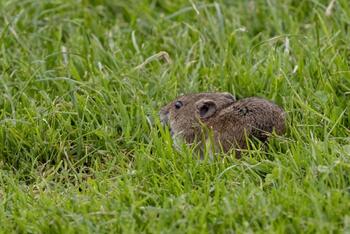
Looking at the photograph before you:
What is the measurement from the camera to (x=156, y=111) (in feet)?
24.0

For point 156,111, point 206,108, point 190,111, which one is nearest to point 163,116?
point 156,111

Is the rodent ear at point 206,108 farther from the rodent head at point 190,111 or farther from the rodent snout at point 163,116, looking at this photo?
the rodent snout at point 163,116

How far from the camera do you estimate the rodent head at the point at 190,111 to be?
23.2 ft

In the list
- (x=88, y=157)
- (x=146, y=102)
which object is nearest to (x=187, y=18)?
(x=146, y=102)

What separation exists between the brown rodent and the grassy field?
0.50 feet

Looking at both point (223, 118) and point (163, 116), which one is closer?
point (223, 118)

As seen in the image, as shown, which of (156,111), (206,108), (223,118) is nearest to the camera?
(223,118)

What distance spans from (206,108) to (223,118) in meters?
0.29

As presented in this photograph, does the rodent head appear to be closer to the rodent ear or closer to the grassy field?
the rodent ear

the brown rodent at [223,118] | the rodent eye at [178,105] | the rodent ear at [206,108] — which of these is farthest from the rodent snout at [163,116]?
the rodent ear at [206,108]

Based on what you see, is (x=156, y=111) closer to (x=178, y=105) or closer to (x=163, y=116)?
(x=163, y=116)

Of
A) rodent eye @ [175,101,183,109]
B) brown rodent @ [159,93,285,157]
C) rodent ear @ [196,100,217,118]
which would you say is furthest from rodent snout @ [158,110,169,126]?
rodent ear @ [196,100,217,118]

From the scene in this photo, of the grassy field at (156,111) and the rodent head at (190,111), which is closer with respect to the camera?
the grassy field at (156,111)

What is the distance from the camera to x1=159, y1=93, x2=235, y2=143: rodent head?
706cm
